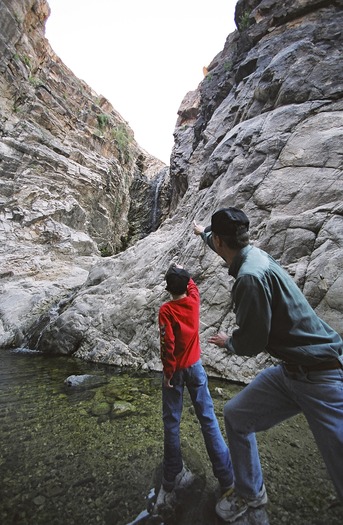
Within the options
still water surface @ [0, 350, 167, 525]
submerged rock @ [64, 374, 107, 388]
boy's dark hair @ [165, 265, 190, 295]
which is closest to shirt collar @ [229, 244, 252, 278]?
boy's dark hair @ [165, 265, 190, 295]

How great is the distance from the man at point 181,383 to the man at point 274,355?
12.1 inches

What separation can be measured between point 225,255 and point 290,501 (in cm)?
247

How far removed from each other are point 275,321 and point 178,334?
1.17 m

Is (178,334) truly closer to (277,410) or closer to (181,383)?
(181,383)

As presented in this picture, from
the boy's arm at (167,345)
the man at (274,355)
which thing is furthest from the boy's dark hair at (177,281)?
the man at (274,355)

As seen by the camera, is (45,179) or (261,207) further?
(45,179)

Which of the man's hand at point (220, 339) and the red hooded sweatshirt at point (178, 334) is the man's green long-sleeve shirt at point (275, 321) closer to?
the man's hand at point (220, 339)

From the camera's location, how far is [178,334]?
2783 millimetres

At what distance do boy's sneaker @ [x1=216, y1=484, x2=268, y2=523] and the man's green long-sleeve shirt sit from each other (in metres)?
1.33

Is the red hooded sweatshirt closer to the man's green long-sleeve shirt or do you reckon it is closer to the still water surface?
the man's green long-sleeve shirt

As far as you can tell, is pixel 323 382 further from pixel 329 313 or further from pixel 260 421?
pixel 329 313

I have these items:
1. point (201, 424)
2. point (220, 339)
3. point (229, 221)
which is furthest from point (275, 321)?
point (201, 424)

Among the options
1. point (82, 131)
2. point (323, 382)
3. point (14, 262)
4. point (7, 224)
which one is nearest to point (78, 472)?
point (323, 382)

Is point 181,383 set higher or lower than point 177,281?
lower
